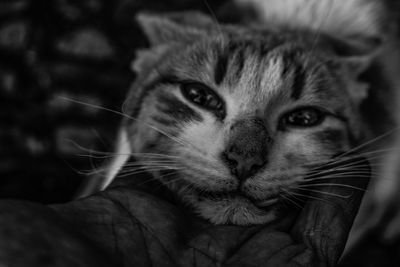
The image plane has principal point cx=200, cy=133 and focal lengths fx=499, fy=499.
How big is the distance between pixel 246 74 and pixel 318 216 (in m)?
0.58

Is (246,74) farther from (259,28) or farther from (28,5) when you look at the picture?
(28,5)

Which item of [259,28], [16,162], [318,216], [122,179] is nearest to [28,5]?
[16,162]

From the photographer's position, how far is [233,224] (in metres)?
1.67

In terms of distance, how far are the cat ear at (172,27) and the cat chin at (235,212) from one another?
0.86 meters

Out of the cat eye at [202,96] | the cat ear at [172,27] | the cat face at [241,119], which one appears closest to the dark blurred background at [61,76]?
the cat ear at [172,27]

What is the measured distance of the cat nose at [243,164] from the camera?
5.24ft

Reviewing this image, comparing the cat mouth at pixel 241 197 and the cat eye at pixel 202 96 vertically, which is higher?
the cat eye at pixel 202 96

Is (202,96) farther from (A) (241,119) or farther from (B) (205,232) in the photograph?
(B) (205,232)

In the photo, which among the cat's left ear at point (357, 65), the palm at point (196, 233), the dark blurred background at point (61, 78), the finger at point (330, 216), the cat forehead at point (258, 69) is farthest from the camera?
the dark blurred background at point (61, 78)

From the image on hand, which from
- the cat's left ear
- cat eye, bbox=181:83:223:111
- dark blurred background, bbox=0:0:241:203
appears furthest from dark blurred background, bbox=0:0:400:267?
cat eye, bbox=181:83:223:111

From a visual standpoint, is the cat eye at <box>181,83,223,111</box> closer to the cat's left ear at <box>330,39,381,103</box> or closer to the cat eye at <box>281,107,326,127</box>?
the cat eye at <box>281,107,326,127</box>

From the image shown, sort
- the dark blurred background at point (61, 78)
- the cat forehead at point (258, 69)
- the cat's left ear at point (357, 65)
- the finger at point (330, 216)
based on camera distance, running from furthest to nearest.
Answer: the dark blurred background at point (61, 78) < the cat's left ear at point (357, 65) < the cat forehead at point (258, 69) < the finger at point (330, 216)

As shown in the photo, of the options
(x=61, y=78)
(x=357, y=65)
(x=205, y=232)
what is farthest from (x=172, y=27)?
(x=61, y=78)

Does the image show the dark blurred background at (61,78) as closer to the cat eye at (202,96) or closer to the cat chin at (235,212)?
the cat eye at (202,96)
